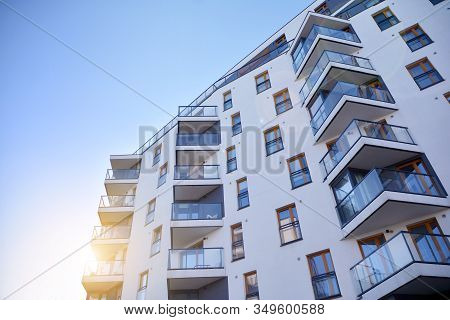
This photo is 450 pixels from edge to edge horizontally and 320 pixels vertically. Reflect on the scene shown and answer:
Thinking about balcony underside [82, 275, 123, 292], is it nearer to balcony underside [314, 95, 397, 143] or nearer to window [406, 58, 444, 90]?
balcony underside [314, 95, 397, 143]

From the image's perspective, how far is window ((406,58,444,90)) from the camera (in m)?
14.6

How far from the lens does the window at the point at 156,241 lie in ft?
64.7

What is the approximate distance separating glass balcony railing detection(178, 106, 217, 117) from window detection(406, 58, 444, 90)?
1137cm

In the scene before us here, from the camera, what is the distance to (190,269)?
Answer: 16250 millimetres

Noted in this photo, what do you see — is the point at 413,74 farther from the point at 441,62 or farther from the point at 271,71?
the point at 271,71

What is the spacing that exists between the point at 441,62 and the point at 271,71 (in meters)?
9.20

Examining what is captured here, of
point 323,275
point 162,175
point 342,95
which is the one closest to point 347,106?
point 342,95

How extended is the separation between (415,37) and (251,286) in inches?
525

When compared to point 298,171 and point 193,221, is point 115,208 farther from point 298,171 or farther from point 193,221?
point 298,171

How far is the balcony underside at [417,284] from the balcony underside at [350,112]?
23.2ft

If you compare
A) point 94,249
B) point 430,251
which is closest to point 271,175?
point 430,251

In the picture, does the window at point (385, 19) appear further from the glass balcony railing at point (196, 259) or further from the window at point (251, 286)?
the glass balcony railing at point (196, 259)

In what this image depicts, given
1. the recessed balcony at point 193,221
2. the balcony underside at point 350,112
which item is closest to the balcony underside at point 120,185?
the recessed balcony at point 193,221

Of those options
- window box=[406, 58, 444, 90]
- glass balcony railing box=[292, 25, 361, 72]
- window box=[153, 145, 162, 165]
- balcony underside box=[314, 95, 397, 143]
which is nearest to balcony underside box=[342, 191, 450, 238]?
balcony underside box=[314, 95, 397, 143]
